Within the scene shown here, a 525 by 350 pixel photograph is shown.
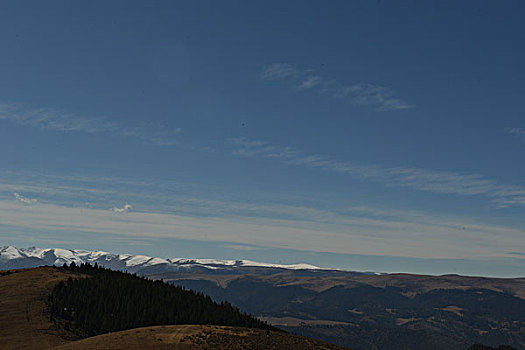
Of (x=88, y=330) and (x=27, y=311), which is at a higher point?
(x=27, y=311)

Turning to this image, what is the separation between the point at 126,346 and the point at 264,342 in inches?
972

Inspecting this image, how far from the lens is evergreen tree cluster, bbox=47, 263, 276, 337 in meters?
130

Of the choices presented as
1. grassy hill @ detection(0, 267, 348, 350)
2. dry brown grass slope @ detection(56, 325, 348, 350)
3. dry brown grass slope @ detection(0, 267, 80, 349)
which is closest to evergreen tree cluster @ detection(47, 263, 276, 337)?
grassy hill @ detection(0, 267, 348, 350)

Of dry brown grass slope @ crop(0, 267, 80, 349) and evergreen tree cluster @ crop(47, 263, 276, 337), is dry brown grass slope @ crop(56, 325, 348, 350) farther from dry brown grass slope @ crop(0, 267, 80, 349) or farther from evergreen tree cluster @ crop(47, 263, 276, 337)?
evergreen tree cluster @ crop(47, 263, 276, 337)

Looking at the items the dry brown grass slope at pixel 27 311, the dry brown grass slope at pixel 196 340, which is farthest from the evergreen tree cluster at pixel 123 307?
the dry brown grass slope at pixel 196 340

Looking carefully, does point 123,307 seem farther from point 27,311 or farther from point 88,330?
point 27,311

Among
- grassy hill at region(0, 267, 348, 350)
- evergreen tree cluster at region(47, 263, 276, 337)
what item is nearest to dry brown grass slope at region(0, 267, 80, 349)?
grassy hill at region(0, 267, 348, 350)

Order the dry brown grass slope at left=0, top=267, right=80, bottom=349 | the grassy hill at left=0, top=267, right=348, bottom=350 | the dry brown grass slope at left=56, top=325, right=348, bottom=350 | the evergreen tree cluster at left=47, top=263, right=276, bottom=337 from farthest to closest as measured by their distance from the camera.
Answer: the evergreen tree cluster at left=47, top=263, right=276, bottom=337 → the dry brown grass slope at left=0, top=267, right=80, bottom=349 → the grassy hill at left=0, top=267, right=348, bottom=350 → the dry brown grass slope at left=56, top=325, right=348, bottom=350

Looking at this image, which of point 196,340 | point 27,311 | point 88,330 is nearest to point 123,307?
point 88,330

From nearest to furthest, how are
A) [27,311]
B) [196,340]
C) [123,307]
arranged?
[196,340] < [27,311] < [123,307]

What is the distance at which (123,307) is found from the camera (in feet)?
465

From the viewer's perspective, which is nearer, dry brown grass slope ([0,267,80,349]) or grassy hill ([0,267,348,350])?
grassy hill ([0,267,348,350])

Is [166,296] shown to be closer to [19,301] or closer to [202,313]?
[202,313]

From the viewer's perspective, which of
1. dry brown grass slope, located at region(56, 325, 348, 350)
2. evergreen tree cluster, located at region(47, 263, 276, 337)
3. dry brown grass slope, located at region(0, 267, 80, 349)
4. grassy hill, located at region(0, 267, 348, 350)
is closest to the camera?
dry brown grass slope, located at region(56, 325, 348, 350)
